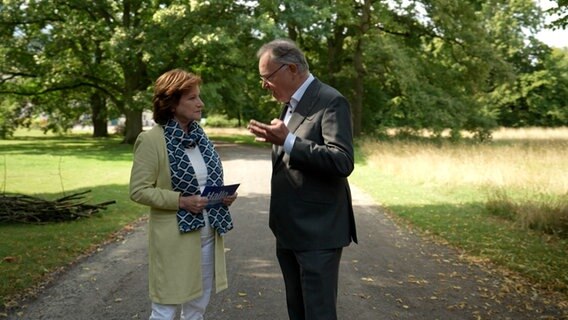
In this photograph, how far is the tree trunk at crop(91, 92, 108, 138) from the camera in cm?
3716

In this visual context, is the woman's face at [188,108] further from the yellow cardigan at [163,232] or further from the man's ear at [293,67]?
the man's ear at [293,67]

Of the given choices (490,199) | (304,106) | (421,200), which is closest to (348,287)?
(304,106)

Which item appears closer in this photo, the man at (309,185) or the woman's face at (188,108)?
the man at (309,185)

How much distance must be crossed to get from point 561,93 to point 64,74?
4141 centimetres

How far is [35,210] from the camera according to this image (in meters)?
8.92

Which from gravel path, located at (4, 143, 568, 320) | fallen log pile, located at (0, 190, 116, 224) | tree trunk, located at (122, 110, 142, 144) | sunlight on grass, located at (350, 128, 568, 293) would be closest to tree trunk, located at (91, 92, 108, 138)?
tree trunk, located at (122, 110, 142, 144)

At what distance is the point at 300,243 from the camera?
9.83 feet

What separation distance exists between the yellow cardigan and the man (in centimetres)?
65

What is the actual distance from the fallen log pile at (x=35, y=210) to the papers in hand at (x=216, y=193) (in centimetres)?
667

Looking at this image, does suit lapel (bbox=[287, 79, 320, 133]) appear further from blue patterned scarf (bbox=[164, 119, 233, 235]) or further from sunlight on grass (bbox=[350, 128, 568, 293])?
sunlight on grass (bbox=[350, 128, 568, 293])

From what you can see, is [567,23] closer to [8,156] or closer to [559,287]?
[559,287]

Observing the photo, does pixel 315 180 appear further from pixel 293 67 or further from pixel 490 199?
pixel 490 199

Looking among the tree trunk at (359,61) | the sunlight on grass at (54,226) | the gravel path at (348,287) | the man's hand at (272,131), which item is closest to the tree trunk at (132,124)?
the sunlight on grass at (54,226)

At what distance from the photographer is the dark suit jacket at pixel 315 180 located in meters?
2.79
